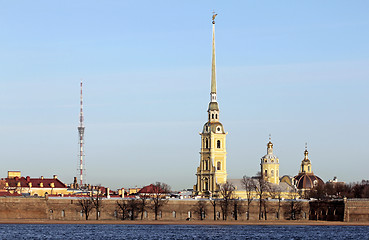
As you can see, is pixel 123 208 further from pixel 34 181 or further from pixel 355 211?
pixel 34 181

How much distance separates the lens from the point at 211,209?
156 metres

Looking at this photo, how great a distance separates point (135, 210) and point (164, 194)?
16790 millimetres

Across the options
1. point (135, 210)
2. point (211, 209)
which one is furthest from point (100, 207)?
point (211, 209)

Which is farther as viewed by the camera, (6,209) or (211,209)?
(211,209)

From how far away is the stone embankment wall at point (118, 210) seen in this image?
481 feet

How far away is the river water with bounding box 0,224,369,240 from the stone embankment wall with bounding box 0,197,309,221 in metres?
10.3

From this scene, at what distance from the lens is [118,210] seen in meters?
151

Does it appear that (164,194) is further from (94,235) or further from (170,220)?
(94,235)

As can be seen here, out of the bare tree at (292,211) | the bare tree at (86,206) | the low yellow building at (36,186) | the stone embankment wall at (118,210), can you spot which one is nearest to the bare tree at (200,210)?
the stone embankment wall at (118,210)

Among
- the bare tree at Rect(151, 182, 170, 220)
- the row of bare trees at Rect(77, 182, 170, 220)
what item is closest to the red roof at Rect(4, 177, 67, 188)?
the bare tree at Rect(151, 182, 170, 220)

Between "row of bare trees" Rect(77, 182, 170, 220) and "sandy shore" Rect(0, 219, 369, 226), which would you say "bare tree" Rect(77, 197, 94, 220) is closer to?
"row of bare trees" Rect(77, 182, 170, 220)

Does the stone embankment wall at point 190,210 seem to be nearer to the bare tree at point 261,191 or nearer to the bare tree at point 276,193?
the bare tree at point 276,193

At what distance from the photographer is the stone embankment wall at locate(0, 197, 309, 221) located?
5773 inches

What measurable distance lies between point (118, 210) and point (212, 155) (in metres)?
40.5
